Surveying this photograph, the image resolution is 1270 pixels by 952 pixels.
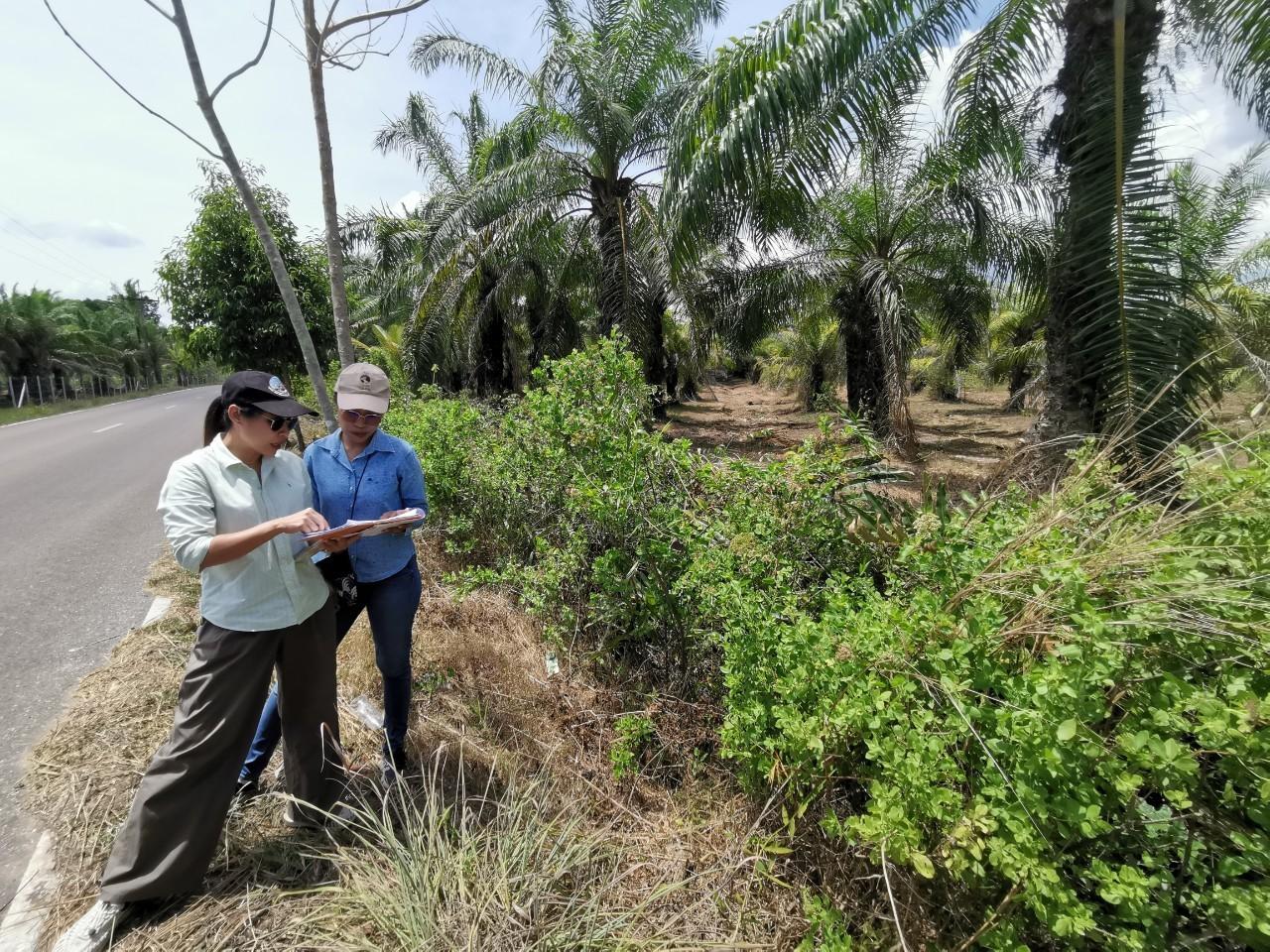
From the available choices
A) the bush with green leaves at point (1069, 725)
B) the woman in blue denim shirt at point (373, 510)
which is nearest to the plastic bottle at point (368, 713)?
the woman in blue denim shirt at point (373, 510)

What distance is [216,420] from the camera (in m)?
2.08

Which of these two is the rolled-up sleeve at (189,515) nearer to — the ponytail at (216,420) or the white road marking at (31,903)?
the ponytail at (216,420)

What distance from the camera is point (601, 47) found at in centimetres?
882

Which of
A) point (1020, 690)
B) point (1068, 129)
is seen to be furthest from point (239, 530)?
point (1068, 129)

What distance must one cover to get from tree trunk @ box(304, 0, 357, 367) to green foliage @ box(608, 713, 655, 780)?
3.48 metres

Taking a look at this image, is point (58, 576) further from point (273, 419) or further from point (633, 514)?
point (633, 514)

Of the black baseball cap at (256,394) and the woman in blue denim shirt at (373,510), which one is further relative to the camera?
the woman in blue denim shirt at (373,510)

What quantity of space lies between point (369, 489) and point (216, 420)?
1.83 feet

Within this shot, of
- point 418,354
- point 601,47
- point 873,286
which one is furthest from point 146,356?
point 873,286

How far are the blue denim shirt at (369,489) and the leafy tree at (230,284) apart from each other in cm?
668

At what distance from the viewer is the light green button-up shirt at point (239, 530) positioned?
183 centimetres

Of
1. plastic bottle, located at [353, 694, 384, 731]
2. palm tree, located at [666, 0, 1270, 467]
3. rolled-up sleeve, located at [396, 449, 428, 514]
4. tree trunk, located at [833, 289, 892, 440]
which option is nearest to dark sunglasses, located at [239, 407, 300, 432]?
rolled-up sleeve, located at [396, 449, 428, 514]

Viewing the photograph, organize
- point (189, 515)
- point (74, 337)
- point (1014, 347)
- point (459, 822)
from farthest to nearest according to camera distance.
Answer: point (74, 337), point (1014, 347), point (459, 822), point (189, 515)

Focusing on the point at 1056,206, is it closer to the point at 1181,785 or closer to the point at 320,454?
the point at 1181,785
